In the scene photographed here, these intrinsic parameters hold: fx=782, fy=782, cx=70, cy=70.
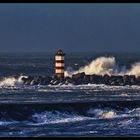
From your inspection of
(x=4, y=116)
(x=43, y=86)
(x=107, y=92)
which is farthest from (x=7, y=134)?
(x=43, y=86)

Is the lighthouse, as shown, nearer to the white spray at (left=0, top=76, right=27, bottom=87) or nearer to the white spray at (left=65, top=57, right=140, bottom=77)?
the white spray at (left=0, top=76, right=27, bottom=87)

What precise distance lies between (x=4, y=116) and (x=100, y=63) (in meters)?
13.2

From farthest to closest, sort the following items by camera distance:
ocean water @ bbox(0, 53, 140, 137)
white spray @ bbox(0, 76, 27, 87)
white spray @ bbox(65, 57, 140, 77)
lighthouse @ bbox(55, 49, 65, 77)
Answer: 1. white spray @ bbox(65, 57, 140, 77)
2. lighthouse @ bbox(55, 49, 65, 77)
3. white spray @ bbox(0, 76, 27, 87)
4. ocean water @ bbox(0, 53, 140, 137)

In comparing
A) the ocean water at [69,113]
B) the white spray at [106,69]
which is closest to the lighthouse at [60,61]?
the white spray at [106,69]

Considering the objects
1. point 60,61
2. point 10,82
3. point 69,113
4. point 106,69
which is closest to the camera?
point 69,113

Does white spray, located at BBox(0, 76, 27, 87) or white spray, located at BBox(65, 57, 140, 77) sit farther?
white spray, located at BBox(65, 57, 140, 77)

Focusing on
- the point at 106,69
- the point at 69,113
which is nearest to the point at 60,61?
the point at 106,69

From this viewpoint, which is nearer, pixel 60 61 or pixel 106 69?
pixel 60 61

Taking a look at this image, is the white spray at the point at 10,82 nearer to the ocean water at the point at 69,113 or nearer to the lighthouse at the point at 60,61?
the lighthouse at the point at 60,61

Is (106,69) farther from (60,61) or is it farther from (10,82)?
(10,82)

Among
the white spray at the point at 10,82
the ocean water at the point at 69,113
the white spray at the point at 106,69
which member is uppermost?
the white spray at the point at 106,69

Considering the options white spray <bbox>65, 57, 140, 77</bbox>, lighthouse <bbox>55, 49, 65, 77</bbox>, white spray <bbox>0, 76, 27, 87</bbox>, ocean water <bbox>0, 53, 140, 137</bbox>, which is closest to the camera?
ocean water <bbox>0, 53, 140, 137</bbox>

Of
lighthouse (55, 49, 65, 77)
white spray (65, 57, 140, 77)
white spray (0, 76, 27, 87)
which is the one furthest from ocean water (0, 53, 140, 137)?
white spray (65, 57, 140, 77)

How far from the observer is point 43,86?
18906mm
